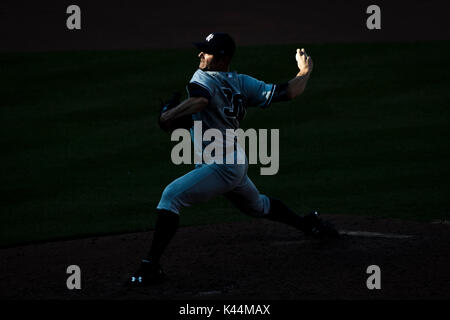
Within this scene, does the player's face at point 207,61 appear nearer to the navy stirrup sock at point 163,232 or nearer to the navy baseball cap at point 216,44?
the navy baseball cap at point 216,44

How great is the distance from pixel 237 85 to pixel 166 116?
598 mm

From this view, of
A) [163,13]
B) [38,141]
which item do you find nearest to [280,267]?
[38,141]

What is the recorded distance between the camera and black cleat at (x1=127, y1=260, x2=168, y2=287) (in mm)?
4590

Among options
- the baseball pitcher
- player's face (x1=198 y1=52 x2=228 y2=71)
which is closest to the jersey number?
the baseball pitcher

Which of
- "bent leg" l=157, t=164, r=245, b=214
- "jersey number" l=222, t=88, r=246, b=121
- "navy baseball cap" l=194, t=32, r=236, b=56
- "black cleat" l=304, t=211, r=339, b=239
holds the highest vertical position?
"navy baseball cap" l=194, t=32, r=236, b=56

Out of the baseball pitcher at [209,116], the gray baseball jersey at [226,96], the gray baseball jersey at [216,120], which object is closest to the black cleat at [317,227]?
the baseball pitcher at [209,116]

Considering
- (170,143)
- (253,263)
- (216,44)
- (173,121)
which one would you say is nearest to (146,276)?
(253,263)

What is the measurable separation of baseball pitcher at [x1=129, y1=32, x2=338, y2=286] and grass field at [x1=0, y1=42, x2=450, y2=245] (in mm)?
1886

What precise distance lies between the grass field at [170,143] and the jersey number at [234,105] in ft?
6.79

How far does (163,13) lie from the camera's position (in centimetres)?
1530

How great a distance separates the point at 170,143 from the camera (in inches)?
378

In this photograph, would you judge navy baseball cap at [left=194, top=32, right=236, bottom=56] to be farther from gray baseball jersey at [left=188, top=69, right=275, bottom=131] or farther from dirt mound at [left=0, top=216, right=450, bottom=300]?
dirt mound at [left=0, top=216, right=450, bottom=300]

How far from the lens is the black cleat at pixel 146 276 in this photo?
4590 millimetres
